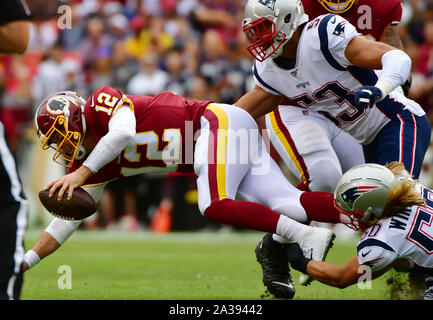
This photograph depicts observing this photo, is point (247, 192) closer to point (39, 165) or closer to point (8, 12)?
point (8, 12)

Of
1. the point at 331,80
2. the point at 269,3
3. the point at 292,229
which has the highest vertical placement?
the point at 269,3

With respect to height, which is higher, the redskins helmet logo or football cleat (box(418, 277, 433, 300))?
the redskins helmet logo

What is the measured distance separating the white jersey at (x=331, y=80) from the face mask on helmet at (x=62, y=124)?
1311 mm

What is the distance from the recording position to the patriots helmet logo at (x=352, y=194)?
376cm

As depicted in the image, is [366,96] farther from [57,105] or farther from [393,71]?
[57,105]

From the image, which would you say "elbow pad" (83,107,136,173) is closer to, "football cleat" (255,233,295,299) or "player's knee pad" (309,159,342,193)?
"football cleat" (255,233,295,299)

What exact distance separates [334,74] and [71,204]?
5.86ft

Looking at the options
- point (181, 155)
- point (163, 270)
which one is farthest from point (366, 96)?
point (163, 270)

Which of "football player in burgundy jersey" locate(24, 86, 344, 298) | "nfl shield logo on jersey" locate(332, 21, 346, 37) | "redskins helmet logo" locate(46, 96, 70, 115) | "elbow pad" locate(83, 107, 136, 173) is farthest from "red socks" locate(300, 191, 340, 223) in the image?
"redskins helmet logo" locate(46, 96, 70, 115)

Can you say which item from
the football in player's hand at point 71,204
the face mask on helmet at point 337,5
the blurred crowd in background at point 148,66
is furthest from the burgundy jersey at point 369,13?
the blurred crowd in background at point 148,66

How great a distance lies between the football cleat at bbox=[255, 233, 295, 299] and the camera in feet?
15.8

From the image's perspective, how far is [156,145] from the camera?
14.9 ft

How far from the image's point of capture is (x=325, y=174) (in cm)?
495

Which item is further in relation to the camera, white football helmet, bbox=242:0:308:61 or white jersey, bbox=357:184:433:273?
white football helmet, bbox=242:0:308:61
